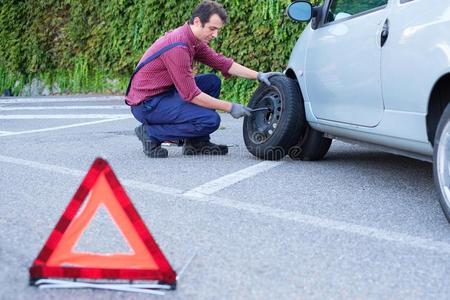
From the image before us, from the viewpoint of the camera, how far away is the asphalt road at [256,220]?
2871 mm

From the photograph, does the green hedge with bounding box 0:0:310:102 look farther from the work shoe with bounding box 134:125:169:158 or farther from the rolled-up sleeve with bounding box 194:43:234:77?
the work shoe with bounding box 134:125:169:158

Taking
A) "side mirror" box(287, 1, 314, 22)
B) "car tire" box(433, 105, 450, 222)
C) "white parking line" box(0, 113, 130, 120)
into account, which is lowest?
"white parking line" box(0, 113, 130, 120)

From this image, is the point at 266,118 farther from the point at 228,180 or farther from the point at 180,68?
the point at 228,180

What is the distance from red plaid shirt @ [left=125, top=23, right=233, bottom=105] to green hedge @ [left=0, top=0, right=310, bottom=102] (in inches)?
154

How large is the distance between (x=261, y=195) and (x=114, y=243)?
133cm

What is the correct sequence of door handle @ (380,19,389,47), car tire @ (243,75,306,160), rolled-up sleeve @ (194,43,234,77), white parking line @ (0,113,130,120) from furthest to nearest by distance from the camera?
1. white parking line @ (0,113,130,120)
2. rolled-up sleeve @ (194,43,234,77)
3. car tire @ (243,75,306,160)
4. door handle @ (380,19,389,47)

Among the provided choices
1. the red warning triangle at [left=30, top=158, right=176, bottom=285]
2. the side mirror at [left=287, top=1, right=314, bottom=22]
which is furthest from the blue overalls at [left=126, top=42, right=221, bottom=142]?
the red warning triangle at [left=30, top=158, right=176, bottom=285]

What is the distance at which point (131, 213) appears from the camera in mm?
2764

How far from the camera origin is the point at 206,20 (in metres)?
5.75

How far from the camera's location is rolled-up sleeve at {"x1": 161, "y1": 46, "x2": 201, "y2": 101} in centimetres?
571

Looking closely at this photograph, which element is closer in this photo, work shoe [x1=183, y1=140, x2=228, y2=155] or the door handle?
the door handle

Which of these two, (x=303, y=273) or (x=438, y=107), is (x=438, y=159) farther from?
(x=303, y=273)

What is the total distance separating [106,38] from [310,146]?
7.81 m

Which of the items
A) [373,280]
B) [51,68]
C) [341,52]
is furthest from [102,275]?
[51,68]
